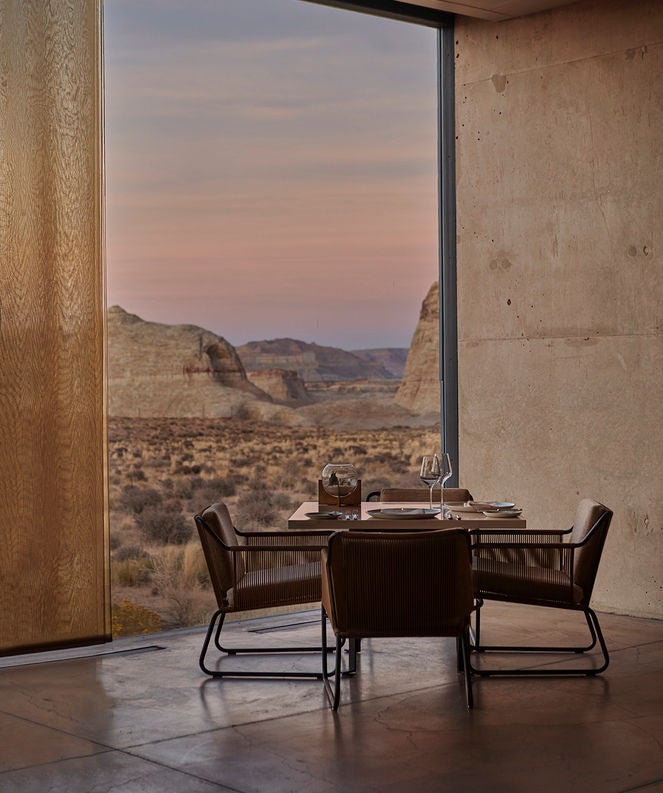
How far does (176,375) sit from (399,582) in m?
5.91

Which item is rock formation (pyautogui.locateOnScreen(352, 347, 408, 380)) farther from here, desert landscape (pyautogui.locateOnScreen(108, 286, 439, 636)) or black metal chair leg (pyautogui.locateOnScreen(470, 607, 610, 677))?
black metal chair leg (pyautogui.locateOnScreen(470, 607, 610, 677))

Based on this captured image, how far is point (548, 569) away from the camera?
4914 mm

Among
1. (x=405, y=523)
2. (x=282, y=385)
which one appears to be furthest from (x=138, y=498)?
(x=405, y=523)

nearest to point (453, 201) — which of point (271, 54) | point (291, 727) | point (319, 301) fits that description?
point (319, 301)

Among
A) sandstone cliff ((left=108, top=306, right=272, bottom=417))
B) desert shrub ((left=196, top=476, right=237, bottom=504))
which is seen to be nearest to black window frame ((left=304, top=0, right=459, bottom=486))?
sandstone cliff ((left=108, top=306, right=272, bottom=417))

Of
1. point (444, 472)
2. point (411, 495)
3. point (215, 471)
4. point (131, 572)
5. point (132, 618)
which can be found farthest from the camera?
point (215, 471)

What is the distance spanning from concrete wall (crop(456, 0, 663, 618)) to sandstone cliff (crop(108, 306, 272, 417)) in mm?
2993

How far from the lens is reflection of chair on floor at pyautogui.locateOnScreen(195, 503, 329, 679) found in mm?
4660

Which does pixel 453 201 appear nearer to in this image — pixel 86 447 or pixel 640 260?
pixel 640 260

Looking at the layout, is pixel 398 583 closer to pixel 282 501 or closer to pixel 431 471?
pixel 431 471

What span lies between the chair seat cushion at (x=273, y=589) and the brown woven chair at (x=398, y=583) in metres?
0.55

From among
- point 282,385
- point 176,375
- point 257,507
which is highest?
point 176,375

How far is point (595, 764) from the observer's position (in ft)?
12.0

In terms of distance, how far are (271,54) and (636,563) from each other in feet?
16.1
